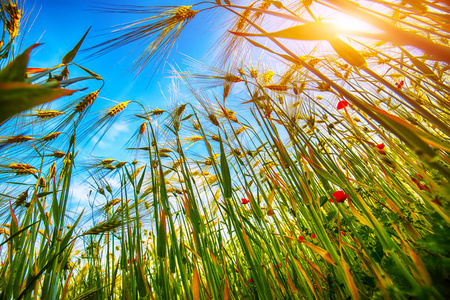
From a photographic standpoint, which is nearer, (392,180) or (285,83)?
(392,180)

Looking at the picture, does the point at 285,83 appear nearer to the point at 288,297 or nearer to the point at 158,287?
the point at 288,297

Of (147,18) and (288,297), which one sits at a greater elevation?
(147,18)

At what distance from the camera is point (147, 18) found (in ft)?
2.99

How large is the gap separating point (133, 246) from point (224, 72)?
1152 mm

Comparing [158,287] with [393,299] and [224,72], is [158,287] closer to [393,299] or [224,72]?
[393,299]

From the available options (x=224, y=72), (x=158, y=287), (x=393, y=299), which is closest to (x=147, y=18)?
(x=224, y=72)

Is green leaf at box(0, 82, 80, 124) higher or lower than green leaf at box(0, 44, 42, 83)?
lower

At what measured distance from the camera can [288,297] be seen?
3.04 feet

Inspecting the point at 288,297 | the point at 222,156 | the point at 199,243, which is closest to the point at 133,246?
the point at 199,243

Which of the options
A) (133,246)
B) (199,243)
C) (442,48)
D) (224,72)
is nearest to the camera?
(442,48)

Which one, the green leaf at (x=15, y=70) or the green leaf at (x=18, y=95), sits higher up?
the green leaf at (x=15, y=70)

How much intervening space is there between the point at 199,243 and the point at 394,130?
0.69 meters

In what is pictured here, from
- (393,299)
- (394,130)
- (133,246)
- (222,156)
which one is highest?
(222,156)

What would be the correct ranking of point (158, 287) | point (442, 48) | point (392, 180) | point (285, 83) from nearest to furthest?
1. point (442, 48)
2. point (392, 180)
3. point (158, 287)
4. point (285, 83)
